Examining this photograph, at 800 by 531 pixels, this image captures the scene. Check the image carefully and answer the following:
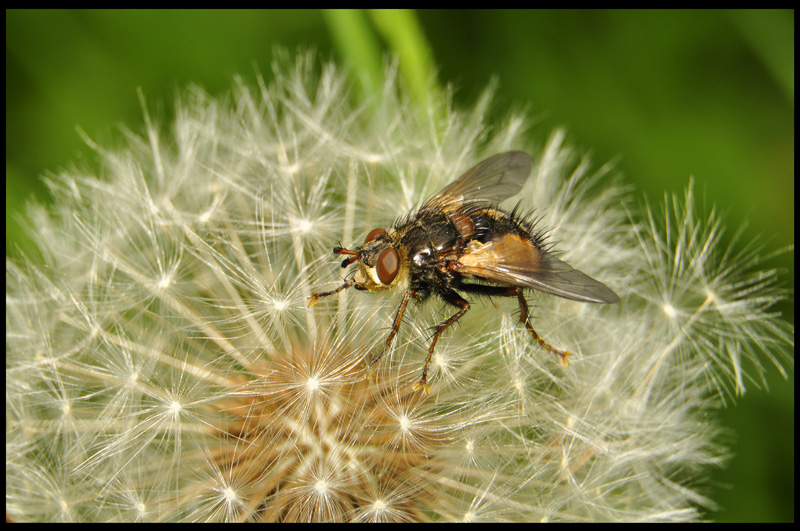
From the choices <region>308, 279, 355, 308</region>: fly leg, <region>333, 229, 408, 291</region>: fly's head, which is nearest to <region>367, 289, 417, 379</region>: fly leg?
<region>333, 229, 408, 291</region>: fly's head

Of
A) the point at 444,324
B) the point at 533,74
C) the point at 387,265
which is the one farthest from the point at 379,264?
the point at 533,74

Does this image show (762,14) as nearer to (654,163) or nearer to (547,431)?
(654,163)

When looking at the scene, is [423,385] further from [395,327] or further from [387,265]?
[387,265]

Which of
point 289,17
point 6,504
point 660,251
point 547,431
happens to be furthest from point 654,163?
point 6,504

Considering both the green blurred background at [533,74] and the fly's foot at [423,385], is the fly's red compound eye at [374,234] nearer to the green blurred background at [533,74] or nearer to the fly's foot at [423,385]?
the fly's foot at [423,385]

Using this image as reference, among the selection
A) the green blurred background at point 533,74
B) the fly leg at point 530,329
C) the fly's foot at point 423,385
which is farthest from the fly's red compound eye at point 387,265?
the green blurred background at point 533,74

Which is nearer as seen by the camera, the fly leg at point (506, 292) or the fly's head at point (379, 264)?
the fly's head at point (379, 264)
